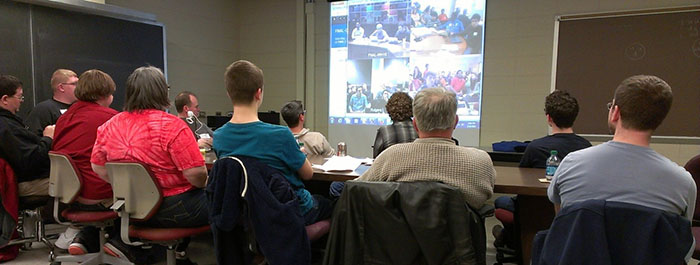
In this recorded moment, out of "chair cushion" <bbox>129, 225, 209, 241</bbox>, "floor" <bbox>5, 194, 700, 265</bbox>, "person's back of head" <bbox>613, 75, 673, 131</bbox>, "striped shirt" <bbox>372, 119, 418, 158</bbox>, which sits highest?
"person's back of head" <bbox>613, 75, 673, 131</bbox>

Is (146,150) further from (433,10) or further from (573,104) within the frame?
(433,10)

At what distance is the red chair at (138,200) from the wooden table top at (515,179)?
0.76m

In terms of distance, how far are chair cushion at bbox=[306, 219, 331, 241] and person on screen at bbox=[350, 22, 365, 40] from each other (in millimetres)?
3288

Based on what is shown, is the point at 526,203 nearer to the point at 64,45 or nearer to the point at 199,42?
the point at 64,45

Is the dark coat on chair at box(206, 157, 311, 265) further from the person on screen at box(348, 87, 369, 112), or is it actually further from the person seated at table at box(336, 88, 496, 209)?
the person on screen at box(348, 87, 369, 112)

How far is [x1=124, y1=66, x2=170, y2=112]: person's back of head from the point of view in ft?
6.77

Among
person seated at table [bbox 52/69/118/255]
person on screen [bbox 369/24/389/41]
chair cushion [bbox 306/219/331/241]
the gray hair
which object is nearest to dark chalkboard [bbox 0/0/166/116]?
person seated at table [bbox 52/69/118/255]

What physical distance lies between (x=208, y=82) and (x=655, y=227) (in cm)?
511

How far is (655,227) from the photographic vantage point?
1.09m

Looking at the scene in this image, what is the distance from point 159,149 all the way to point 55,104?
190cm

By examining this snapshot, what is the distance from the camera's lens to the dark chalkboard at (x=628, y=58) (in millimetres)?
3535

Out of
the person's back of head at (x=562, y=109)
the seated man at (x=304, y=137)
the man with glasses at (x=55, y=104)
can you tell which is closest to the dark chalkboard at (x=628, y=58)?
the person's back of head at (x=562, y=109)

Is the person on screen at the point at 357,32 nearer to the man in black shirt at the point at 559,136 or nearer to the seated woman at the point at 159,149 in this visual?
the man in black shirt at the point at 559,136

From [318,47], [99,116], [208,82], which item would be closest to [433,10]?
[318,47]
